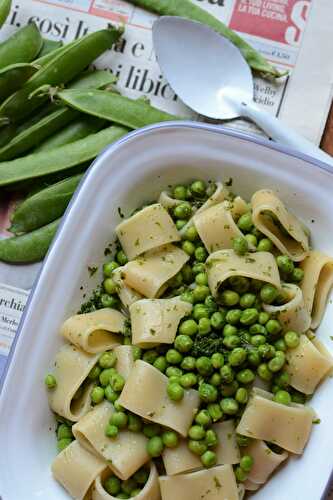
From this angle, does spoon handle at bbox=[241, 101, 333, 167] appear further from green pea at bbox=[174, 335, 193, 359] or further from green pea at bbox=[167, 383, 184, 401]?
green pea at bbox=[167, 383, 184, 401]

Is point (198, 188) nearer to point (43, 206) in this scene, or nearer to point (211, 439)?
point (43, 206)

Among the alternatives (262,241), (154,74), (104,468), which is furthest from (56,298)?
(154,74)

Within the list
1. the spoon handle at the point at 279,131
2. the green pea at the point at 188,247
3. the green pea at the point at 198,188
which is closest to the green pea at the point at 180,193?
the green pea at the point at 198,188

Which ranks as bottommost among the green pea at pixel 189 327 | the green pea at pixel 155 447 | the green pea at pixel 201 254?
the green pea at pixel 155 447

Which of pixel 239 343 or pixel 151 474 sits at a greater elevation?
pixel 239 343

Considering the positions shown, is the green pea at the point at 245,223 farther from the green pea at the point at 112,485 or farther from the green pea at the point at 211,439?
the green pea at the point at 112,485

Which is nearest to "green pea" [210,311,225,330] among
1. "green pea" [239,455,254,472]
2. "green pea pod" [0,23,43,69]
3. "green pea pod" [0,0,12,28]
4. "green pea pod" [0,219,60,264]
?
"green pea" [239,455,254,472]

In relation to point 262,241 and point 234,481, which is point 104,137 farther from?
point 234,481
